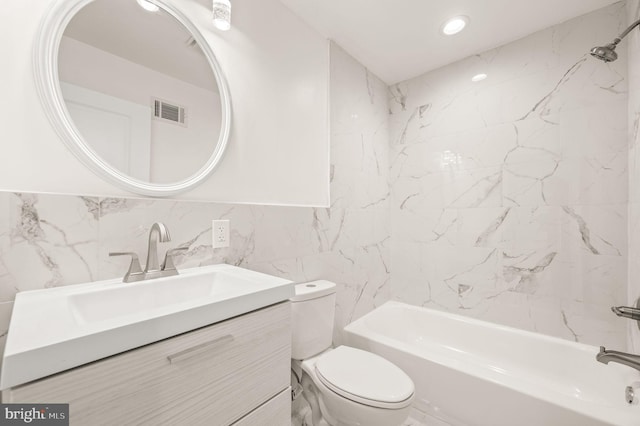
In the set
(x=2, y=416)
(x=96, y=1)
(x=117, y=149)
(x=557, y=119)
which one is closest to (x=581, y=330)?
(x=557, y=119)

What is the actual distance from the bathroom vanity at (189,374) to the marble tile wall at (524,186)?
1691mm

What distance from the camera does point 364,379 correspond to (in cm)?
121

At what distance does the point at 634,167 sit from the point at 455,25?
1.30 metres

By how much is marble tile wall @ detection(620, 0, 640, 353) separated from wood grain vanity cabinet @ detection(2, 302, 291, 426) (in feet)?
5.68

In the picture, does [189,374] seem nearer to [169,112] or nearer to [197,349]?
[197,349]

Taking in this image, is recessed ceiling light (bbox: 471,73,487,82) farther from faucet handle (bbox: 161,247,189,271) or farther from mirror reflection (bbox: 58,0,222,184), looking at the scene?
faucet handle (bbox: 161,247,189,271)

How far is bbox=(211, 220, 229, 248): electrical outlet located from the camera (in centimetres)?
118

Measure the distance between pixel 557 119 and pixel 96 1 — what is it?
2.49 m

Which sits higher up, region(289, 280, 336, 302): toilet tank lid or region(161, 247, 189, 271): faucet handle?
region(161, 247, 189, 271): faucet handle

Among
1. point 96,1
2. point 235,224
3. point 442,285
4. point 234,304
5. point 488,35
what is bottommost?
point 442,285

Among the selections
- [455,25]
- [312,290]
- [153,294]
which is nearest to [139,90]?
[153,294]

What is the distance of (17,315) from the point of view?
Answer: 60 centimetres

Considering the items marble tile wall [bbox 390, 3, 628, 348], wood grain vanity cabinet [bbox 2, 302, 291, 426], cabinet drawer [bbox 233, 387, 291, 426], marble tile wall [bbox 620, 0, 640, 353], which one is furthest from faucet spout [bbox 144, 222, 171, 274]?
marble tile wall [bbox 620, 0, 640, 353]

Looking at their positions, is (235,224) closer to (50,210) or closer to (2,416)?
(50,210)
